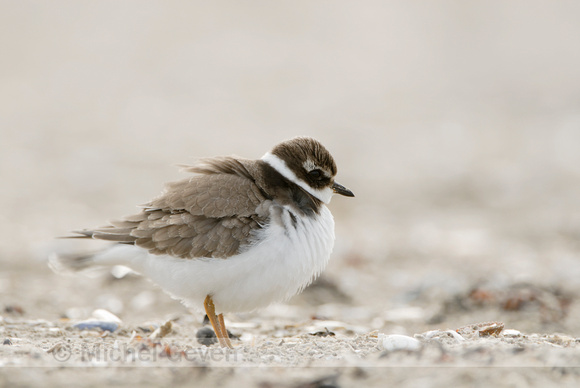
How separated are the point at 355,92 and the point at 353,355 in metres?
17.6

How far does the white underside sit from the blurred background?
1955 mm

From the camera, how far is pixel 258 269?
19.0 feet

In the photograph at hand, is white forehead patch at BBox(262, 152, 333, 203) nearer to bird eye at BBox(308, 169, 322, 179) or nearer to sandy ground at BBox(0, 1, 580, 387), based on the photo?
bird eye at BBox(308, 169, 322, 179)

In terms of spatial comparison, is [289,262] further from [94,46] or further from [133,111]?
[94,46]

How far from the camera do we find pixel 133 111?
1945 centimetres

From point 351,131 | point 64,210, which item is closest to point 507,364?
point 64,210

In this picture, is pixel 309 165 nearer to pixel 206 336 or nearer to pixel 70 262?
pixel 206 336

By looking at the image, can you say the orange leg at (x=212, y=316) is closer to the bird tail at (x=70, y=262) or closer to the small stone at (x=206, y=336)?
the small stone at (x=206, y=336)

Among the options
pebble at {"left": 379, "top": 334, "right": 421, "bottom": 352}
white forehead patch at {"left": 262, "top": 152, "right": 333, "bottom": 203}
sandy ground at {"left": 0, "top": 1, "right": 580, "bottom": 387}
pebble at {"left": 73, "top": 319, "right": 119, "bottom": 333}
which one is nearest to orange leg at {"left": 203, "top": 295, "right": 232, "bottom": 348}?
sandy ground at {"left": 0, "top": 1, "right": 580, "bottom": 387}

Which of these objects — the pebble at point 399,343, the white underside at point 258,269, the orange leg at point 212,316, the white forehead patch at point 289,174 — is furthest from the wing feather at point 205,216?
the pebble at point 399,343

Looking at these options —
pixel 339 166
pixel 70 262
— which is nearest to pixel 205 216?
pixel 70 262

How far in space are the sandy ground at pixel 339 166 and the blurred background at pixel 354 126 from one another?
7cm

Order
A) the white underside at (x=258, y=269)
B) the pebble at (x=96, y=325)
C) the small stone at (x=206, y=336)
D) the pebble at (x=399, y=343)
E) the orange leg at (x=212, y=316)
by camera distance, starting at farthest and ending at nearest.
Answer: the pebble at (x=96, y=325)
the small stone at (x=206, y=336)
the orange leg at (x=212, y=316)
the white underside at (x=258, y=269)
the pebble at (x=399, y=343)

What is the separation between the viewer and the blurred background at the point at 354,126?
9602 mm
